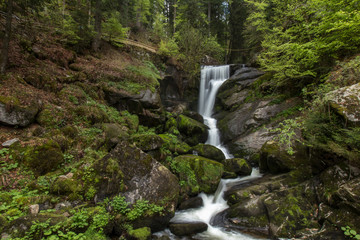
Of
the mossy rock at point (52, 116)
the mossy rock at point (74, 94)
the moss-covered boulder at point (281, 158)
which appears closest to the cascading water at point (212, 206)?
the moss-covered boulder at point (281, 158)

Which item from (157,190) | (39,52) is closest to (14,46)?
(39,52)

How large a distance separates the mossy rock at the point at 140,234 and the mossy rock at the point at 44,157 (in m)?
3.10

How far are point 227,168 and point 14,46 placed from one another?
1149cm

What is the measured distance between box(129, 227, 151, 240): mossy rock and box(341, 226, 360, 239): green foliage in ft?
16.3

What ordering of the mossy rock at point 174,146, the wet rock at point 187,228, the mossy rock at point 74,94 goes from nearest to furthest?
the wet rock at point 187,228 < the mossy rock at point 74,94 < the mossy rock at point 174,146

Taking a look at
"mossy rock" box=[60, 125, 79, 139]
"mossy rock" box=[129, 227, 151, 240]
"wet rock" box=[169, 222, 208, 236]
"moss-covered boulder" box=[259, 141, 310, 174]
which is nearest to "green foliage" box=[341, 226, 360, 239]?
"moss-covered boulder" box=[259, 141, 310, 174]

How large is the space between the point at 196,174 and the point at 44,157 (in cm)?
566

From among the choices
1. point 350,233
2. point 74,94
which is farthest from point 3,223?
point 350,233

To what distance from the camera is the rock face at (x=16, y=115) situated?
5461 mm

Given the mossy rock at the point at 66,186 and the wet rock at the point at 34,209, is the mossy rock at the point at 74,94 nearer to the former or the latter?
the mossy rock at the point at 66,186

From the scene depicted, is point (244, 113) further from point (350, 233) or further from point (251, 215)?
point (350, 233)

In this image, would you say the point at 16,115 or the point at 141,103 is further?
the point at 141,103

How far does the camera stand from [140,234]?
4582 mm

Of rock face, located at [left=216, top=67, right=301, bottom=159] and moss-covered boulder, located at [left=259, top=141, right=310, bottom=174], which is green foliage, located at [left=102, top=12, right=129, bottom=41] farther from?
moss-covered boulder, located at [left=259, top=141, right=310, bottom=174]
